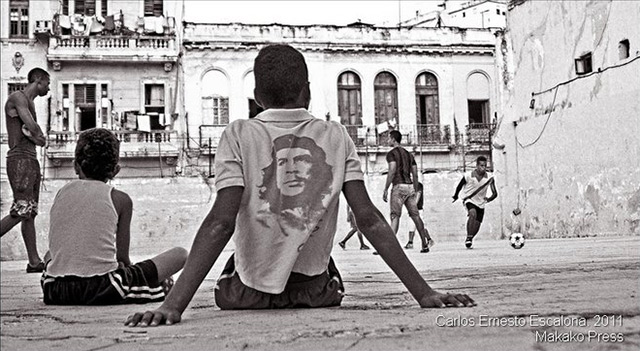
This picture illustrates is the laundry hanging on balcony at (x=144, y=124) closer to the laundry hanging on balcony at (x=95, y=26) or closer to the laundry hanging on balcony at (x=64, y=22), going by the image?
the laundry hanging on balcony at (x=95, y=26)

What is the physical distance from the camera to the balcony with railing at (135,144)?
28.0m

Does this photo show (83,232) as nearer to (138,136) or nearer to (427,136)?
(138,136)

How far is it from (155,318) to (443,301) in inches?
43.0

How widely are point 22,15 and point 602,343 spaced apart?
30.1 m

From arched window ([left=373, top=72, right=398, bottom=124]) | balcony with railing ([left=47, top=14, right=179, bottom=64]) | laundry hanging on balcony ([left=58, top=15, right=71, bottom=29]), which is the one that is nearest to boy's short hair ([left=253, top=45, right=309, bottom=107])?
balcony with railing ([left=47, top=14, right=179, bottom=64])

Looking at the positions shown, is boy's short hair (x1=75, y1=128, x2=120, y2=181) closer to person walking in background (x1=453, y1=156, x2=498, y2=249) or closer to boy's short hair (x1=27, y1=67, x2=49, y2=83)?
boy's short hair (x1=27, y1=67, x2=49, y2=83)

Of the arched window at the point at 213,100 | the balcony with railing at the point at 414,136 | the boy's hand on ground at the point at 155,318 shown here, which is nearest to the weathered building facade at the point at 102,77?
the arched window at the point at 213,100

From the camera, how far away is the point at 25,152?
740cm

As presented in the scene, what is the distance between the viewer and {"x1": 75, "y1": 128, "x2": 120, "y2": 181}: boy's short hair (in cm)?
425

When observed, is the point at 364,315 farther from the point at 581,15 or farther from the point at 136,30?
the point at 136,30

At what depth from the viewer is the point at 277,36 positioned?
100ft

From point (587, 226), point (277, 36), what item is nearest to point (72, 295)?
point (587, 226)

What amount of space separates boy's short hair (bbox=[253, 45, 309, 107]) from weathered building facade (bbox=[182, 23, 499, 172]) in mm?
26336

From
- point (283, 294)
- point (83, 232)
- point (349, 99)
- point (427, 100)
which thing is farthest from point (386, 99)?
point (283, 294)
